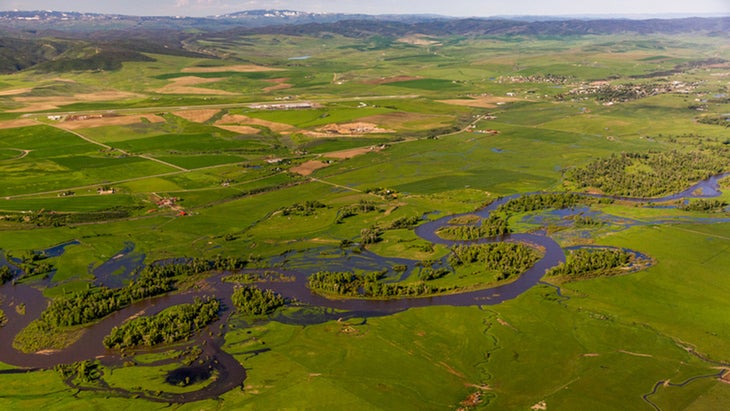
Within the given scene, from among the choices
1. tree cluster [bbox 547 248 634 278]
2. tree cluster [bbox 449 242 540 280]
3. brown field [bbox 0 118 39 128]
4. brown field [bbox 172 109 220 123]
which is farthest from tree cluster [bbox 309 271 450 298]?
brown field [bbox 0 118 39 128]

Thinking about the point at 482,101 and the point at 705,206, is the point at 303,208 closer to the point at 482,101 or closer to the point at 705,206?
the point at 705,206

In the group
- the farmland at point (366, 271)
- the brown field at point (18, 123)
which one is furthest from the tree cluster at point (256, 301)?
the brown field at point (18, 123)

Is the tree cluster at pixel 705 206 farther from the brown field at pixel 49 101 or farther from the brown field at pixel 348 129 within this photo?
the brown field at pixel 49 101

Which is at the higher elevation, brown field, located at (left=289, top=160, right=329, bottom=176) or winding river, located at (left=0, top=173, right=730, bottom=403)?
brown field, located at (left=289, top=160, right=329, bottom=176)

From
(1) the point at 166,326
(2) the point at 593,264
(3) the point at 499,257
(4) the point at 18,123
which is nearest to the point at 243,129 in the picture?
(4) the point at 18,123

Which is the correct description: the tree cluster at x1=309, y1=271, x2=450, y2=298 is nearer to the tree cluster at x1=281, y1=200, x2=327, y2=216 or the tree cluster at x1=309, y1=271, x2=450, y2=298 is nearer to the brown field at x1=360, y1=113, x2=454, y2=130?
the tree cluster at x1=281, y1=200, x2=327, y2=216
